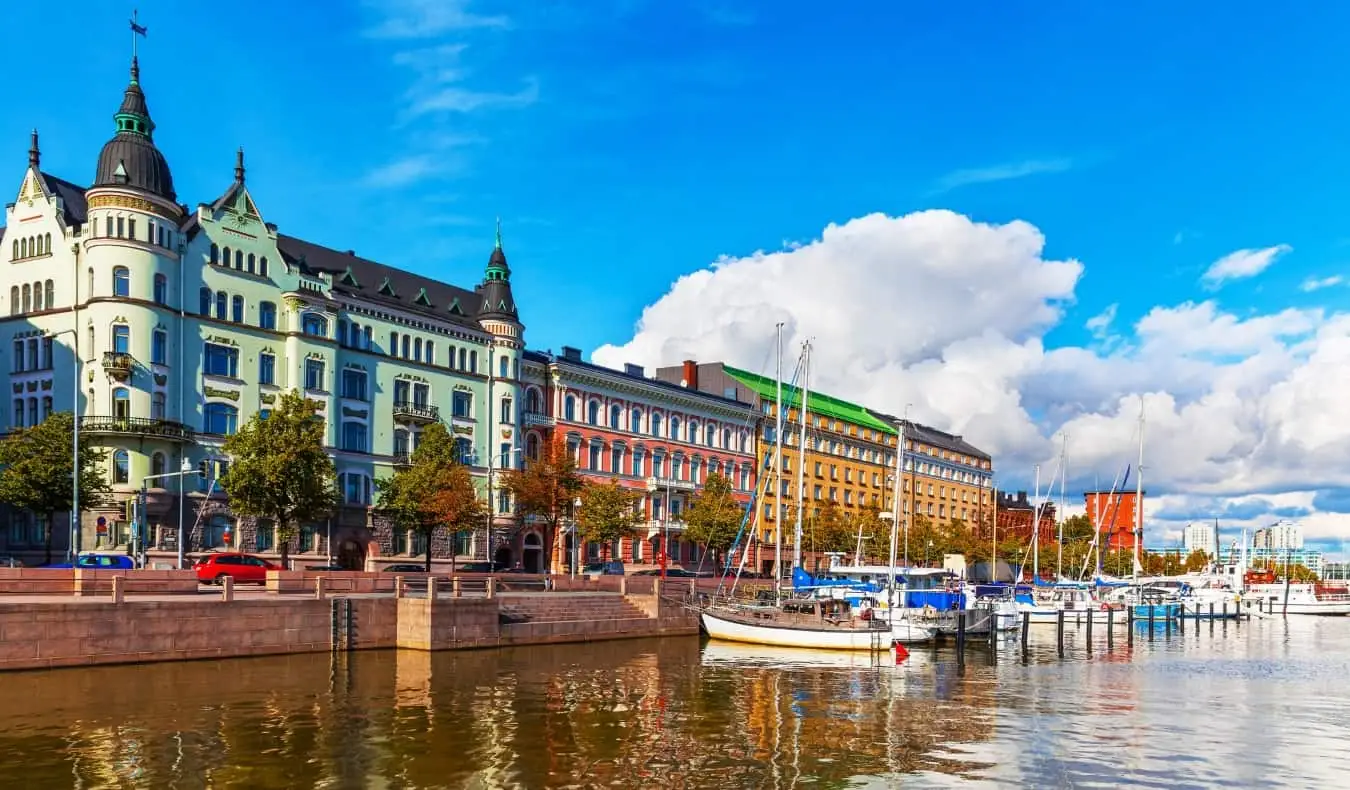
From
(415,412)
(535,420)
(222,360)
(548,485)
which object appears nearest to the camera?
(222,360)

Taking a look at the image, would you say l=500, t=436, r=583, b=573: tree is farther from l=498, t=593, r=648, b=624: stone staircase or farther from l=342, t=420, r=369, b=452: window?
l=498, t=593, r=648, b=624: stone staircase

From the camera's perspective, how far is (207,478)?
69000 mm

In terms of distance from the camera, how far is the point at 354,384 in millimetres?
78688

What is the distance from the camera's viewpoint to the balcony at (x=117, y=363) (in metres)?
64.8

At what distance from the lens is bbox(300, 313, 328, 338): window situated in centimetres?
7544

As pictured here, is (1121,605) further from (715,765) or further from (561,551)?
(715,765)

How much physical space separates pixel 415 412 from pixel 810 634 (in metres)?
36.5

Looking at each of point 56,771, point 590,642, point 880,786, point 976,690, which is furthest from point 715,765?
point 590,642

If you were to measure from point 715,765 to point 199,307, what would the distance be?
53836 millimetres

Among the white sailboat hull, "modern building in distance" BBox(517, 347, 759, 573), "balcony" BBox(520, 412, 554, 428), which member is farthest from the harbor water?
"modern building in distance" BBox(517, 347, 759, 573)

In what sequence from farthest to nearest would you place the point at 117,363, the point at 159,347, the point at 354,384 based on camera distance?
the point at 354,384 → the point at 159,347 → the point at 117,363

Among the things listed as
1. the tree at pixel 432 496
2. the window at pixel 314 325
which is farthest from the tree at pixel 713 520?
the window at pixel 314 325

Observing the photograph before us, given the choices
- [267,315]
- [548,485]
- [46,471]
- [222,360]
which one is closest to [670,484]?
[548,485]

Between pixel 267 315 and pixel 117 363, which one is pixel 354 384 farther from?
pixel 117 363
